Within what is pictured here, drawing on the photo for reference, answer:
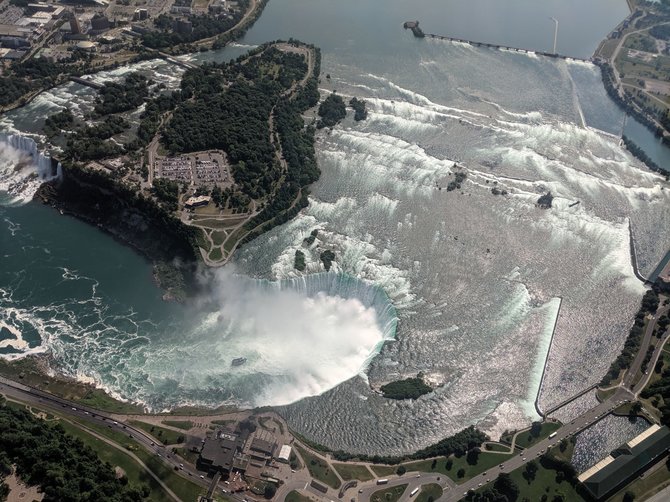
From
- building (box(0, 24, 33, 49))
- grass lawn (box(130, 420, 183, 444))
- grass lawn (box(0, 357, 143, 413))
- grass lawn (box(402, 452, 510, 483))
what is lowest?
grass lawn (box(0, 357, 143, 413))

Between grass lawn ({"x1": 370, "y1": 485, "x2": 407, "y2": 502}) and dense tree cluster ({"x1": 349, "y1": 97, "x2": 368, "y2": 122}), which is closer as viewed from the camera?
grass lawn ({"x1": 370, "y1": 485, "x2": 407, "y2": 502})

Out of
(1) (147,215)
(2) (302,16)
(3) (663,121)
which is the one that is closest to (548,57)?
(3) (663,121)

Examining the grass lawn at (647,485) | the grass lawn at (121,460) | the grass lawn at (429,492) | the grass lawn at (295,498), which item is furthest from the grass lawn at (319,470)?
the grass lawn at (647,485)

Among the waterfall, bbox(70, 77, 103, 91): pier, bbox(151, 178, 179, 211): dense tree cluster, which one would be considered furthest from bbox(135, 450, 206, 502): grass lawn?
bbox(70, 77, 103, 91): pier

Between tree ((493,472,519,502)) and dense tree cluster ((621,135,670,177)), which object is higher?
dense tree cluster ((621,135,670,177))

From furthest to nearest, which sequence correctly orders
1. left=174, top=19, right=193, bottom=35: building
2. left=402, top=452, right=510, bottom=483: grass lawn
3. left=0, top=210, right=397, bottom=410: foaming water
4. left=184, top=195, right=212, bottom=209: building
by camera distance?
left=174, top=19, right=193, bottom=35: building, left=184, top=195, right=212, bottom=209: building, left=0, top=210, right=397, bottom=410: foaming water, left=402, top=452, right=510, bottom=483: grass lawn

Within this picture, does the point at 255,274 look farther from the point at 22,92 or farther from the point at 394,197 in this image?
the point at 22,92

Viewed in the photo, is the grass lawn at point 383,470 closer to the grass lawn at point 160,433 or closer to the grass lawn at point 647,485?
the grass lawn at point 160,433

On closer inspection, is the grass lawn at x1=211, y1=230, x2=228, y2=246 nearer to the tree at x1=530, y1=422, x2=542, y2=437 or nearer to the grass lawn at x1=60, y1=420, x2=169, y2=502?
the grass lawn at x1=60, y1=420, x2=169, y2=502
